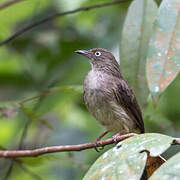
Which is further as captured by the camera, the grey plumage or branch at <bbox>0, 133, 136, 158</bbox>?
the grey plumage

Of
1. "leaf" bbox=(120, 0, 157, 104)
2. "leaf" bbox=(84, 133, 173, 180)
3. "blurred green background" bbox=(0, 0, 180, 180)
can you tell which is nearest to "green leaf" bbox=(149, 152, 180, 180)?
"leaf" bbox=(84, 133, 173, 180)

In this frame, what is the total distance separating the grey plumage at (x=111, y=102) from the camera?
463 cm

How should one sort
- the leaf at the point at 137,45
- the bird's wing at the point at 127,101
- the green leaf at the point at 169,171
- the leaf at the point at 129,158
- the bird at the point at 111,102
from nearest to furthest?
1. the green leaf at the point at 169,171
2. the leaf at the point at 129,158
3. the leaf at the point at 137,45
4. the bird at the point at 111,102
5. the bird's wing at the point at 127,101

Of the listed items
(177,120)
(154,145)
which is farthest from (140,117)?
(154,145)

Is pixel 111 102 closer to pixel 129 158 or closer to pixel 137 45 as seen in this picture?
pixel 137 45

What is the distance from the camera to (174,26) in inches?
113

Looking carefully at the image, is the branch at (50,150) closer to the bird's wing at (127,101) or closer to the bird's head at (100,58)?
the bird's wing at (127,101)

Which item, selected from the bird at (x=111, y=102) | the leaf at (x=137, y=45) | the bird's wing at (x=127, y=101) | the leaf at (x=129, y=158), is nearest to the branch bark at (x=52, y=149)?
the leaf at (x=137, y=45)

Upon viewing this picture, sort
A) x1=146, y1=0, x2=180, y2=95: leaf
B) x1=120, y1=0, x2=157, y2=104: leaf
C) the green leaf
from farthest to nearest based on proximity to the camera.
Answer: x1=120, y1=0, x2=157, y2=104: leaf < x1=146, y1=0, x2=180, y2=95: leaf < the green leaf

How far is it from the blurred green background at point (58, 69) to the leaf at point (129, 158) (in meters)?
2.80

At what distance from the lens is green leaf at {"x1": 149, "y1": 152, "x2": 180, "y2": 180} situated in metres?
1.67

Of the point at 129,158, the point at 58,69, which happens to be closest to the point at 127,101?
the point at 58,69

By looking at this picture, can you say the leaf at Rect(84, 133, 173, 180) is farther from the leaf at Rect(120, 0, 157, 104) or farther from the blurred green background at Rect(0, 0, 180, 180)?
the blurred green background at Rect(0, 0, 180, 180)

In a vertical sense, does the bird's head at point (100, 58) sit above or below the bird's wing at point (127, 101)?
above
